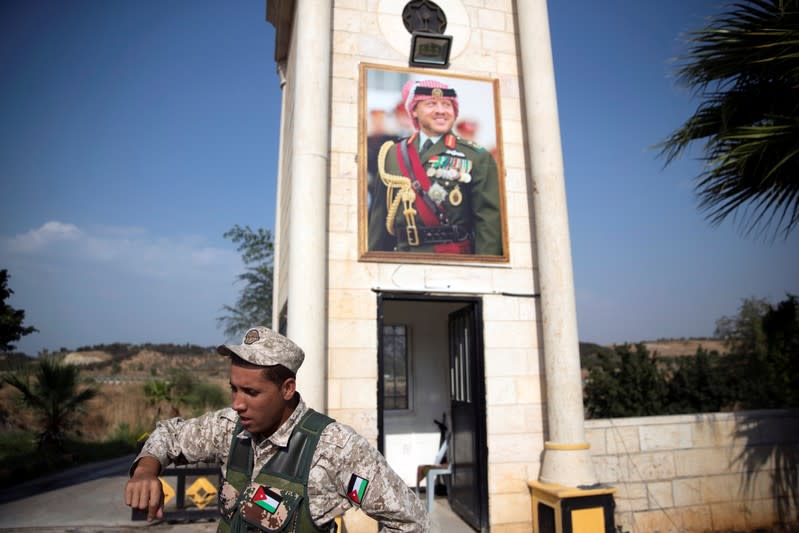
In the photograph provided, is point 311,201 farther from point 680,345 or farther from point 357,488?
point 680,345

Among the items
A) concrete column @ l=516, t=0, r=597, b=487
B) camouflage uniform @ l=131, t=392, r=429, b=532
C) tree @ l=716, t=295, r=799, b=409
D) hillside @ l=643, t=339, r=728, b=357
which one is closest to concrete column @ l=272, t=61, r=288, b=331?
concrete column @ l=516, t=0, r=597, b=487

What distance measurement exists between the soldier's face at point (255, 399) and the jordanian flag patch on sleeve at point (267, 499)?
0.76 feet

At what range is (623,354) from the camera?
13.6 m

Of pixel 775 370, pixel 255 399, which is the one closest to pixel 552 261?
pixel 255 399

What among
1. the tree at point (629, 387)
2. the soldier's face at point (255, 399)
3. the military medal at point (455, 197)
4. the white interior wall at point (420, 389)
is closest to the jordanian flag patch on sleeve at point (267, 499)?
the soldier's face at point (255, 399)

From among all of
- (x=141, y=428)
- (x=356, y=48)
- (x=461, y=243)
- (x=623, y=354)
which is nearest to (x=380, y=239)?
(x=461, y=243)

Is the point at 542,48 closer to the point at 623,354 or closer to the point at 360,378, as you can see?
the point at 360,378

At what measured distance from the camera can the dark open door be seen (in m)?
6.52

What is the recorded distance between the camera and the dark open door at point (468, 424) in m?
6.52

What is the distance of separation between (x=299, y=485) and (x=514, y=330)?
515cm

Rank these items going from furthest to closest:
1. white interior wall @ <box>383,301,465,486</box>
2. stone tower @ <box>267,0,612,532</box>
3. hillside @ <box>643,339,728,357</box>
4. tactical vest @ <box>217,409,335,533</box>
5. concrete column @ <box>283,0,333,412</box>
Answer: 1. hillside @ <box>643,339,728,357</box>
2. white interior wall @ <box>383,301,465,486</box>
3. stone tower @ <box>267,0,612,532</box>
4. concrete column @ <box>283,0,333,412</box>
5. tactical vest @ <box>217,409,335,533</box>

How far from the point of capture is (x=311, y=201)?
611cm

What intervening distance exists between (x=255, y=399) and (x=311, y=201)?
4244 mm

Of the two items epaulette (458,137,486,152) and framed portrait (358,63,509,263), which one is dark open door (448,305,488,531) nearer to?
framed portrait (358,63,509,263)
